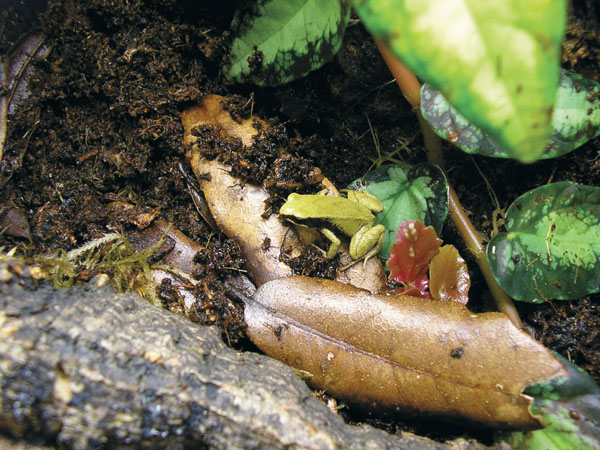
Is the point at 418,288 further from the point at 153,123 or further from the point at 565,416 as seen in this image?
the point at 153,123

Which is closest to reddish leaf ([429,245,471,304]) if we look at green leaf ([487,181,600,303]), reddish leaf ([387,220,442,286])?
reddish leaf ([387,220,442,286])

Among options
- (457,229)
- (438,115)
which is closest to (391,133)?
(438,115)

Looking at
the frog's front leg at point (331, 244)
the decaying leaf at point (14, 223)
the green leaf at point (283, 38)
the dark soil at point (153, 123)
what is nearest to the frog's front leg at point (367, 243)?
the frog's front leg at point (331, 244)

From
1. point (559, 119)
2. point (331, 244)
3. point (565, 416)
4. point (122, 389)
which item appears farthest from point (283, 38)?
point (565, 416)

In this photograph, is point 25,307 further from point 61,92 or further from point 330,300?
point 61,92

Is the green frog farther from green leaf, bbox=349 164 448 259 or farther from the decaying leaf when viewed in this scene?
the decaying leaf

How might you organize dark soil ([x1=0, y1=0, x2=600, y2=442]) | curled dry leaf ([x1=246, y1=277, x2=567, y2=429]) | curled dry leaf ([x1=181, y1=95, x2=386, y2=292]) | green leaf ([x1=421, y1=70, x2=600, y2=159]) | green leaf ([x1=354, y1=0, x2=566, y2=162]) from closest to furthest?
green leaf ([x1=354, y1=0, x2=566, y2=162]) → curled dry leaf ([x1=246, y1=277, x2=567, y2=429]) → green leaf ([x1=421, y1=70, x2=600, y2=159]) → curled dry leaf ([x1=181, y1=95, x2=386, y2=292]) → dark soil ([x1=0, y1=0, x2=600, y2=442])
